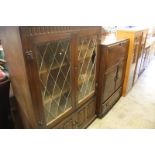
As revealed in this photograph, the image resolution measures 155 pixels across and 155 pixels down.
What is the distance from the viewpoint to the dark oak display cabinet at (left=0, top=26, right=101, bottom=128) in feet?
3.43

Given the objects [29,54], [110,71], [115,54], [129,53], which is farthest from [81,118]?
[129,53]

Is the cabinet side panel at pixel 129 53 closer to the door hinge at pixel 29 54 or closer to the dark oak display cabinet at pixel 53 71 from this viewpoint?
the dark oak display cabinet at pixel 53 71

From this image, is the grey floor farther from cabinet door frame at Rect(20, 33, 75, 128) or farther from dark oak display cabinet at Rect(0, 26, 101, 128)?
cabinet door frame at Rect(20, 33, 75, 128)

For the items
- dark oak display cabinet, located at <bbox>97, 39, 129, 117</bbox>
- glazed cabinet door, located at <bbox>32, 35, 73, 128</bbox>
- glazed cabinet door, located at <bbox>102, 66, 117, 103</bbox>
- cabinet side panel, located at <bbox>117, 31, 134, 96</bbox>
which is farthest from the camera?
cabinet side panel, located at <bbox>117, 31, 134, 96</bbox>

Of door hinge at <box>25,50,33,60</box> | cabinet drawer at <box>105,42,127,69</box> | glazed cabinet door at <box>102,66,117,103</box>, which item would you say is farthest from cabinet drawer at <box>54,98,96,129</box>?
door hinge at <box>25,50,33,60</box>

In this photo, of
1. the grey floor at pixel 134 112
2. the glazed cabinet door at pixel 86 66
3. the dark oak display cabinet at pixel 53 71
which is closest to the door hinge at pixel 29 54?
the dark oak display cabinet at pixel 53 71

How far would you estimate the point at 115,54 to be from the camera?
6.97 ft

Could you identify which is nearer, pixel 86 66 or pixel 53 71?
pixel 53 71

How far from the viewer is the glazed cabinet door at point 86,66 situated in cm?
157

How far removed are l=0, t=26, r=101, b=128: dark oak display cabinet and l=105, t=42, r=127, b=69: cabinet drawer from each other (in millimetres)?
208

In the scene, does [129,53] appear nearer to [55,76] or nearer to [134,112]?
[134,112]

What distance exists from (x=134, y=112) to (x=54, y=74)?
185 cm

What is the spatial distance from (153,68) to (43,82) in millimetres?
4416
